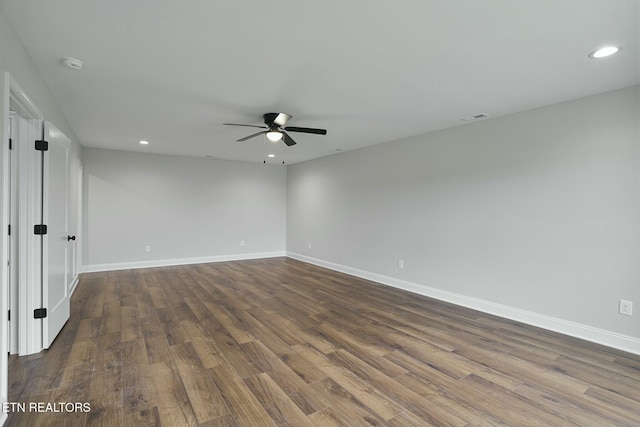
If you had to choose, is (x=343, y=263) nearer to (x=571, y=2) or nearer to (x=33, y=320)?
(x=33, y=320)

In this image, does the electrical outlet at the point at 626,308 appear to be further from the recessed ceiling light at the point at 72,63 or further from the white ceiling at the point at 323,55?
the recessed ceiling light at the point at 72,63

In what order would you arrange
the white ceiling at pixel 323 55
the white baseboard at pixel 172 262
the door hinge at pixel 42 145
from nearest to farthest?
1. the white ceiling at pixel 323 55
2. the door hinge at pixel 42 145
3. the white baseboard at pixel 172 262

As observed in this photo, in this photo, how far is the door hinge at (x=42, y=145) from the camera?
2.62 meters

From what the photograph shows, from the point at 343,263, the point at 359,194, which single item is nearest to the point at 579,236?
the point at 359,194

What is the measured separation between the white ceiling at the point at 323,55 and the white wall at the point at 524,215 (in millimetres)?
411

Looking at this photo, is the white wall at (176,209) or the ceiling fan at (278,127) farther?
the white wall at (176,209)

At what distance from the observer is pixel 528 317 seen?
351 centimetres

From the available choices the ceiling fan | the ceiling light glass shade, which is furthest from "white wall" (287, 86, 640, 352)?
the ceiling light glass shade

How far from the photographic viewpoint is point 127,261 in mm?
6223

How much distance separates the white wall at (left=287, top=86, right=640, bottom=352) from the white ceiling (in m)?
0.41

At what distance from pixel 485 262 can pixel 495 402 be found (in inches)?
85.6

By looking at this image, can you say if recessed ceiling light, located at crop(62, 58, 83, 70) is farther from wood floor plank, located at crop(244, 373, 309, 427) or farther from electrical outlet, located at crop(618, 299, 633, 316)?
electrical outlet, located at crop(618, 299, 633, 316)

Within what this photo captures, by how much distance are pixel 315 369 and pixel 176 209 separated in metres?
5.43

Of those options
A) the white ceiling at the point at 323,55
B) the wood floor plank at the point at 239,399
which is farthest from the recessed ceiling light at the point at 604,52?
the wood floor plank at the point at 239,399
